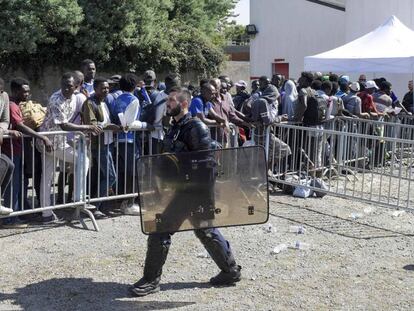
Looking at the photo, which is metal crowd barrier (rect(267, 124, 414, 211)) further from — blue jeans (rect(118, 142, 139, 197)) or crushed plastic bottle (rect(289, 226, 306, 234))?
blue jeans (rect(118, 142, 139, 197))

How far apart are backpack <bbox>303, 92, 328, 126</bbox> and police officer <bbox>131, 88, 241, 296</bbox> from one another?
4.93 metres

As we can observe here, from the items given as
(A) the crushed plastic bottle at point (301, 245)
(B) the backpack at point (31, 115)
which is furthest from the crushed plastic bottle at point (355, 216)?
(B) the backpack at point (31, 115)

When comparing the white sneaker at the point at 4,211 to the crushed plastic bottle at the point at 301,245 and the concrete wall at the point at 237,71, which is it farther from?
Result: the concrete wall at the point at 237,71

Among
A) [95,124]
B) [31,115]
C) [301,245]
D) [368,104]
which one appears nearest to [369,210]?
[301,245]

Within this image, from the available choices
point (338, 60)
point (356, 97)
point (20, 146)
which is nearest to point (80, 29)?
point (338, 60)

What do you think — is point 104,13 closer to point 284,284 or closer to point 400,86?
point 400,86

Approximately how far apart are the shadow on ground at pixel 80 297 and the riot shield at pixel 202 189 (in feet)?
2.04

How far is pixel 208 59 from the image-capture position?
24.5 meters

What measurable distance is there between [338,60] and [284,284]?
8.74 meters

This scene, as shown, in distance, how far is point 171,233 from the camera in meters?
5.17

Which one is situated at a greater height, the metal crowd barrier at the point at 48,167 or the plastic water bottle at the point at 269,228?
the metal crowd barrier at the point at 48,167

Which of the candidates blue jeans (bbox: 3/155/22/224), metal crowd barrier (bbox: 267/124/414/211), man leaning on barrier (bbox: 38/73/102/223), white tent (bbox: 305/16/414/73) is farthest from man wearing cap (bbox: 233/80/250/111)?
blue jeans (bbox: 3/155/22/224)

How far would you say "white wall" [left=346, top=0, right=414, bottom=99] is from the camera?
1884 centimetres

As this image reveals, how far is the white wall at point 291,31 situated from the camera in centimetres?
2381
